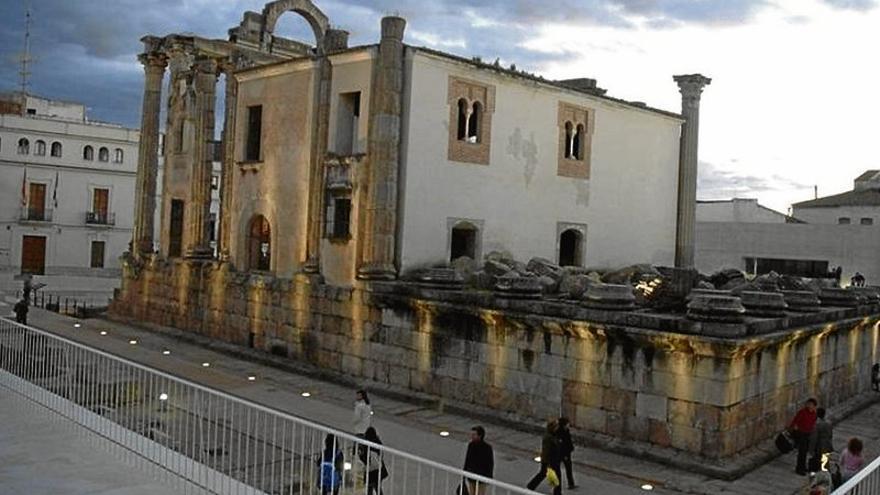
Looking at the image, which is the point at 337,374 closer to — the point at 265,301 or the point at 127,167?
the point at 265,301

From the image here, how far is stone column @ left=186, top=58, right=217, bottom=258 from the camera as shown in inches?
1047

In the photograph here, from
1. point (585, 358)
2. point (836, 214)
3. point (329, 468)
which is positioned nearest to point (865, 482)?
point (329, 468)

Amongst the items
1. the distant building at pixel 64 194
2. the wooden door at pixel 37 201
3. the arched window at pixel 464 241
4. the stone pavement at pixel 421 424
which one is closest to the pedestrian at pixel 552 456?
the stone pavement at pixel 421 424

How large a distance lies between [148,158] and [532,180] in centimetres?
1419

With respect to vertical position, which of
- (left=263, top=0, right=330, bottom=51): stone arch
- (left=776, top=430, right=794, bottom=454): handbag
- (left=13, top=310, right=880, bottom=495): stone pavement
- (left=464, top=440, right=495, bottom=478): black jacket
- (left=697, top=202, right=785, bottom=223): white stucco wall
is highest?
(left=263, top=0, right=330, bottom=51): stone arch

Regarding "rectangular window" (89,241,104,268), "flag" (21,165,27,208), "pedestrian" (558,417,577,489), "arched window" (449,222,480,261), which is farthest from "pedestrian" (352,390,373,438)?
"rectangular window" (89,241,104,268)

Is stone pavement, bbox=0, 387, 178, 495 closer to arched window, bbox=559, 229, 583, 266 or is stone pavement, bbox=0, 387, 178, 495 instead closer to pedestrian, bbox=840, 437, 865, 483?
pedestrian, bbox=840, 437, 865, 483

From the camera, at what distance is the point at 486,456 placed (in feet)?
33.7

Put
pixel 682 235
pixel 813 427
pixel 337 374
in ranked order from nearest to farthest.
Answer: pixel 813 427
pixel 337 374
pixel 682 235

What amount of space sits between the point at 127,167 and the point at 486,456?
135 ft

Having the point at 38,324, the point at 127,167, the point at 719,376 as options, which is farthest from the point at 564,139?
the point at 127,167

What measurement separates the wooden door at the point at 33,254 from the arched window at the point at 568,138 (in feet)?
102

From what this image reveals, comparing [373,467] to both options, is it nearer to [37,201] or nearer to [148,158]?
[148,158]

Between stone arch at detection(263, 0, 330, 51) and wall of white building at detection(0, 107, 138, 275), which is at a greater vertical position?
stone arch at detection(263, 0, 330, 51)
